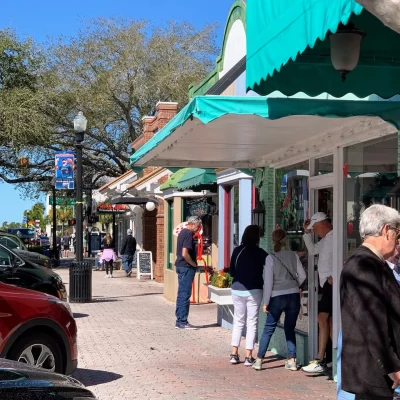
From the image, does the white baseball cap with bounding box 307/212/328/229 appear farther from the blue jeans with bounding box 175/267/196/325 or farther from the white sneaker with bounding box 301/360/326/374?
the blue jeans with bounding box 175/267/196/325

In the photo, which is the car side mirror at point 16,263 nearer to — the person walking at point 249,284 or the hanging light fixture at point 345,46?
the person walking at point 249,284

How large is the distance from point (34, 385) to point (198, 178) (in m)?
10.6

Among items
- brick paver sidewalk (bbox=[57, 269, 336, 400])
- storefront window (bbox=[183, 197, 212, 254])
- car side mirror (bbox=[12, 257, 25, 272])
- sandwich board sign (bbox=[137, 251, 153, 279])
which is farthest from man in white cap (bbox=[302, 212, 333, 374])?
sandwich board sign (bbox=[137, 251, 153, 279])

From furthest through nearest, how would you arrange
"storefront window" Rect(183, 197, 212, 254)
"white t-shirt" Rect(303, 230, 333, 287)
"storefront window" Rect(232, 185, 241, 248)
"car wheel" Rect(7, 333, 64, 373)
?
1. "storefront window" Rect(183, 197, 212, 254)
2. "storefront window" Rect(232, 185, 241, 248)
3. "white t-shirt" Rect(303, 230, 333, 287)
4. "car wheel" Rect(7, 333, 64, 373)

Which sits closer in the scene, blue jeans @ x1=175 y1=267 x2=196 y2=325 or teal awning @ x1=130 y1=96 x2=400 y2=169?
teal awning @ x1=130 y1=96 x2=400 y2=169

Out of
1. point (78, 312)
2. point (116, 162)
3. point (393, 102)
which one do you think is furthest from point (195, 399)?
point (116, 162)

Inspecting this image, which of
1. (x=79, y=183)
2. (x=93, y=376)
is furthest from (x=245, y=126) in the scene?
(x=79, y=183)

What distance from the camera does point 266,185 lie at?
10422 mm

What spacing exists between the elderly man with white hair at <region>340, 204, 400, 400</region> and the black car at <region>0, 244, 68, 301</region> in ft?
31.3

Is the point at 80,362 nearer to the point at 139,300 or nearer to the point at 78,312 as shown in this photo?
the point at 78,312

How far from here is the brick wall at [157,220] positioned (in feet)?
74.7

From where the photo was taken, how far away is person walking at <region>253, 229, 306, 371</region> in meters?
8.48

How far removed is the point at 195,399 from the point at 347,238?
2.37 meters

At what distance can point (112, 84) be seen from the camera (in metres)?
35.5
